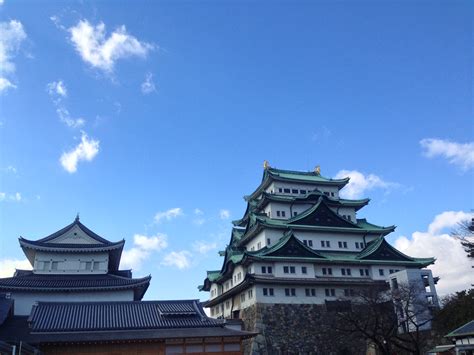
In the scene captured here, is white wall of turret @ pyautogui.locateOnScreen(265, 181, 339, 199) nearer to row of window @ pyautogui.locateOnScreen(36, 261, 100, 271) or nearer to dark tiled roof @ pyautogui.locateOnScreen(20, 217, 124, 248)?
dark tiled roof @ pyautogui.locateOnScreen(20, 217, 124, 248)

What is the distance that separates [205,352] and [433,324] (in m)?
20.5

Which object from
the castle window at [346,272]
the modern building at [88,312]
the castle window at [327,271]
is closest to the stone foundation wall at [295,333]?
the castle window at [327,271]

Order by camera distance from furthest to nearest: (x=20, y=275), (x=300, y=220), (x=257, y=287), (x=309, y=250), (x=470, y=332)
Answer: (x=300, y=220) < (x=309, y=250) < (x=257, y=287) < (x=20, y=275) < (x=470, y=332)

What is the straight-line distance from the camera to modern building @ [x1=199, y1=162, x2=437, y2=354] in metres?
36.8

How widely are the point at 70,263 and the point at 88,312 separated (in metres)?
8.53

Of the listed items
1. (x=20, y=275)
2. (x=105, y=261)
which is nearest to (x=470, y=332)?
(x=105, y=261)

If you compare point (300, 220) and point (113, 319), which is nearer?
point (113, 319)

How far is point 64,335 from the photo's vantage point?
22.7 meters

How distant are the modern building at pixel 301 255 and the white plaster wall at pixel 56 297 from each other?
11.2 meters

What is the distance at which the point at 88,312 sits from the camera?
85.2ft

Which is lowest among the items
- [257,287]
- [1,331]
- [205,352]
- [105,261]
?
[205,352]

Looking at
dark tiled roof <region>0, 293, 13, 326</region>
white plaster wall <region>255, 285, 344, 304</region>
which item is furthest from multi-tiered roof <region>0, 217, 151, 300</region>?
white plaster wall <region>255, 285, 344, 304</region>

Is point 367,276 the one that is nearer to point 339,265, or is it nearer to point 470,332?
point 339,265

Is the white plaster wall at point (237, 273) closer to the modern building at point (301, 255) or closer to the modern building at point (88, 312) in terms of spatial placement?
the modern building at point (301, 255)
